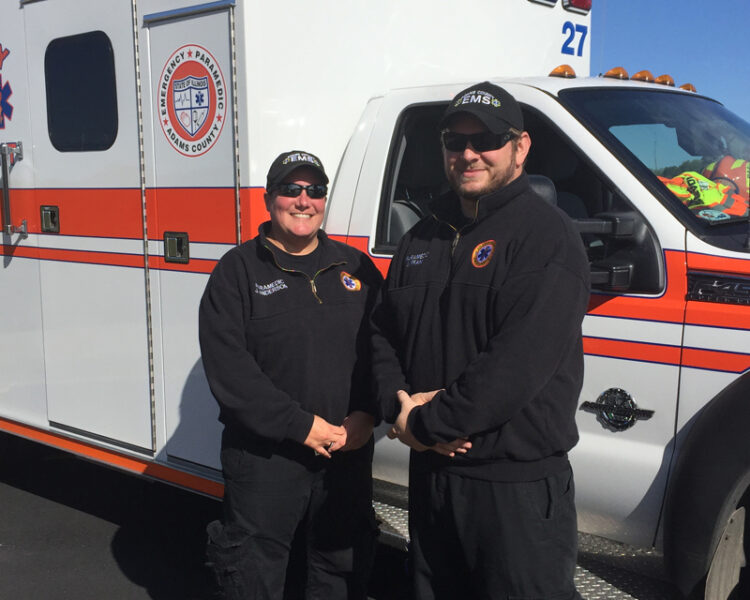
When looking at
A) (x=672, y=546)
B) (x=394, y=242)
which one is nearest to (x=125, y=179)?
(x=394, y=242)

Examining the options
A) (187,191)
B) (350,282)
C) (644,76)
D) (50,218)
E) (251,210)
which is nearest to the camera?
(350,282)

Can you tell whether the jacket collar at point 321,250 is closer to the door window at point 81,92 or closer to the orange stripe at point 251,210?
the orange stripe at point 251,210

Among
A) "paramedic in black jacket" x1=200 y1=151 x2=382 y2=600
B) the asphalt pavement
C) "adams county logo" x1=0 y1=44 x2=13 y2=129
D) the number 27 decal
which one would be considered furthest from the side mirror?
"adams county logo" x1=0 y1=44 x2=13 y2=129

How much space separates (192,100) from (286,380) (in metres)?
1.44

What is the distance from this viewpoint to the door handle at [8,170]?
4410 millimetres

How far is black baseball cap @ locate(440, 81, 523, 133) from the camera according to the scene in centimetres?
219

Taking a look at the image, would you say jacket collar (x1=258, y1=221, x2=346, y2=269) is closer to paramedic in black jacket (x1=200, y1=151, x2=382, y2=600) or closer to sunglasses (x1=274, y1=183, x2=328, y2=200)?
paramedic in black jacket (x1=200, y1=151, x2=382, y2=600)

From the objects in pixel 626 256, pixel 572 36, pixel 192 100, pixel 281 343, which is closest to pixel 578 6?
pixel 572 36

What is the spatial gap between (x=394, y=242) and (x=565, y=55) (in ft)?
6.53

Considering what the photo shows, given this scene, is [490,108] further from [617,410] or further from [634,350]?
[617,410]

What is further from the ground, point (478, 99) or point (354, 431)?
point (478, 99)

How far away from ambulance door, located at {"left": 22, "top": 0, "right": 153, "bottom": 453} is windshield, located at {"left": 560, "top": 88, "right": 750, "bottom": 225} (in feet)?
6.57

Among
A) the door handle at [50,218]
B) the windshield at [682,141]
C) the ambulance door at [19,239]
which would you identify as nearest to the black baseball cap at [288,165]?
the windshield at [682,141]

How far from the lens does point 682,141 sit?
10.3 ft
